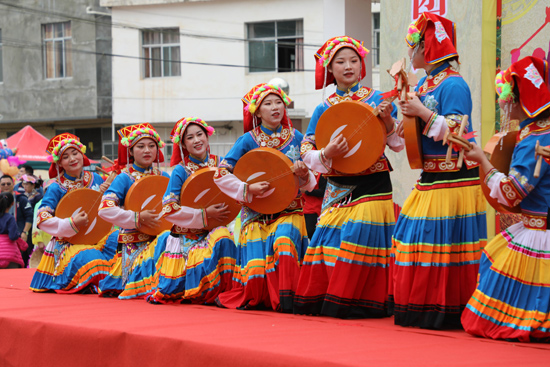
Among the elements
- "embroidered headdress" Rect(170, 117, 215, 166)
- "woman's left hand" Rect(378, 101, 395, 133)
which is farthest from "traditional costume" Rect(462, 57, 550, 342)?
"embroidered headdress" Rect(170, 117, 215, 166)

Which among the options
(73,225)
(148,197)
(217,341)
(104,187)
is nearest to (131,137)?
(148,197)

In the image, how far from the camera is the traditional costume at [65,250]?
651cm

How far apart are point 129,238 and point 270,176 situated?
183 cm

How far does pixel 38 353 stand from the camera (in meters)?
4.51

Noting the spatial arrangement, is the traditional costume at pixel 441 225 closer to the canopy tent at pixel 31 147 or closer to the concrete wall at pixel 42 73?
the canopy tent at pixel 31 147

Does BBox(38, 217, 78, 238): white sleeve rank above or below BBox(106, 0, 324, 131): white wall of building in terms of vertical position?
below

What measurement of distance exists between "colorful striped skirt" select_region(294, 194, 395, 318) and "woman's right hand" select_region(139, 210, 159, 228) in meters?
1.93

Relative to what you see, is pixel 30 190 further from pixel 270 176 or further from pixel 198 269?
pixel 270 176

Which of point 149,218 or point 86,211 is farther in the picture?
point 86,211

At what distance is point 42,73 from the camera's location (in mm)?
22234

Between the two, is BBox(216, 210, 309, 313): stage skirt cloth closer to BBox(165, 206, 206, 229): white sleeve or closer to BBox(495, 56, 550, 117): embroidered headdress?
BBox(165, 206, 206, 229): white sleeve

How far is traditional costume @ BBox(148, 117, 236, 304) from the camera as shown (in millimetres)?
5562

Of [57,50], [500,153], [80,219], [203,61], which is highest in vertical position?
[57,50]

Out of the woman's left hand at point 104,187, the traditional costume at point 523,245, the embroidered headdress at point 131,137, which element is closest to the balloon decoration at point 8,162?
the woman's left hand at point 104,187
